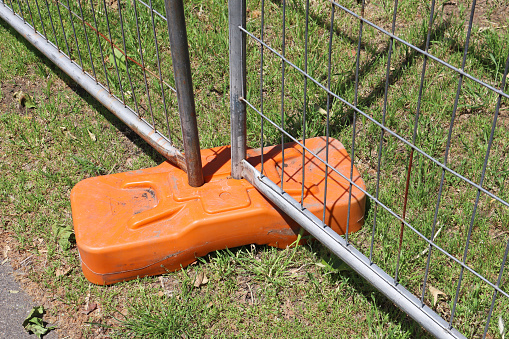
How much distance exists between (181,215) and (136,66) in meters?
1.48

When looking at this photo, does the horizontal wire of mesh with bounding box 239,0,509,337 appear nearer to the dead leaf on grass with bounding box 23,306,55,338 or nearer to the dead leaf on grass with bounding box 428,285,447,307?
the dead leaf on grass with bounding box 428,285,447,307

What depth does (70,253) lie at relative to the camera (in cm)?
281

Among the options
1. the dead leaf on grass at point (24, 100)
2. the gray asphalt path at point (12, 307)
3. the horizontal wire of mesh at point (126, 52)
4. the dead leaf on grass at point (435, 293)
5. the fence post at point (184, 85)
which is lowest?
the gray asphalt path at point (12, 307)

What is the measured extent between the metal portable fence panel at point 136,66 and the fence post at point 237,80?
6.8 inches

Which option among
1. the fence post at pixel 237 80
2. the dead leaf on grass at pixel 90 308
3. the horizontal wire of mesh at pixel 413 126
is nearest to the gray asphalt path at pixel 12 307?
the dead leaf on grass at pixel 90 308

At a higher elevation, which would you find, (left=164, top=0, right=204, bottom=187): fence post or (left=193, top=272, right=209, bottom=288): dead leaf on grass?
(left=164, top=0, right=204, bottom=187): fence post

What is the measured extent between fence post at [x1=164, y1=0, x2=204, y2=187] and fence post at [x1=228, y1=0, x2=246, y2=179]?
6.6 inches

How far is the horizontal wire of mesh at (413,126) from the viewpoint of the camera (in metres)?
→ 2.54

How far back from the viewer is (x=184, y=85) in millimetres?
2441

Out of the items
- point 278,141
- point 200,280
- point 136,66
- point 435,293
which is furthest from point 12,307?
point 435,293

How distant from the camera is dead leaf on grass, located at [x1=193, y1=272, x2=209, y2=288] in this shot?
2643 mm

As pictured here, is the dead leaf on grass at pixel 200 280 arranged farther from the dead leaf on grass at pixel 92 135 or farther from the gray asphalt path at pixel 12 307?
the dead leaf on grass at pixel 92 135

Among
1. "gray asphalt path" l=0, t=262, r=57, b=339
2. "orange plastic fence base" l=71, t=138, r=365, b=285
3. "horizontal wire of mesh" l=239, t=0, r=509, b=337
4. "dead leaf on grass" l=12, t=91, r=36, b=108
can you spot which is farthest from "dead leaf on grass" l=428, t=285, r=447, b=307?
"dead leaf on grass" l=12, t=91, r=36, b=108

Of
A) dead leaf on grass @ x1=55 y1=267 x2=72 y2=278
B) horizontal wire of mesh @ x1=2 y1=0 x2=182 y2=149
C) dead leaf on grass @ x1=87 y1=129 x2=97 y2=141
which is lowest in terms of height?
dead leaf on grass @ x1=55 y1=267 x2=72 y2=278
